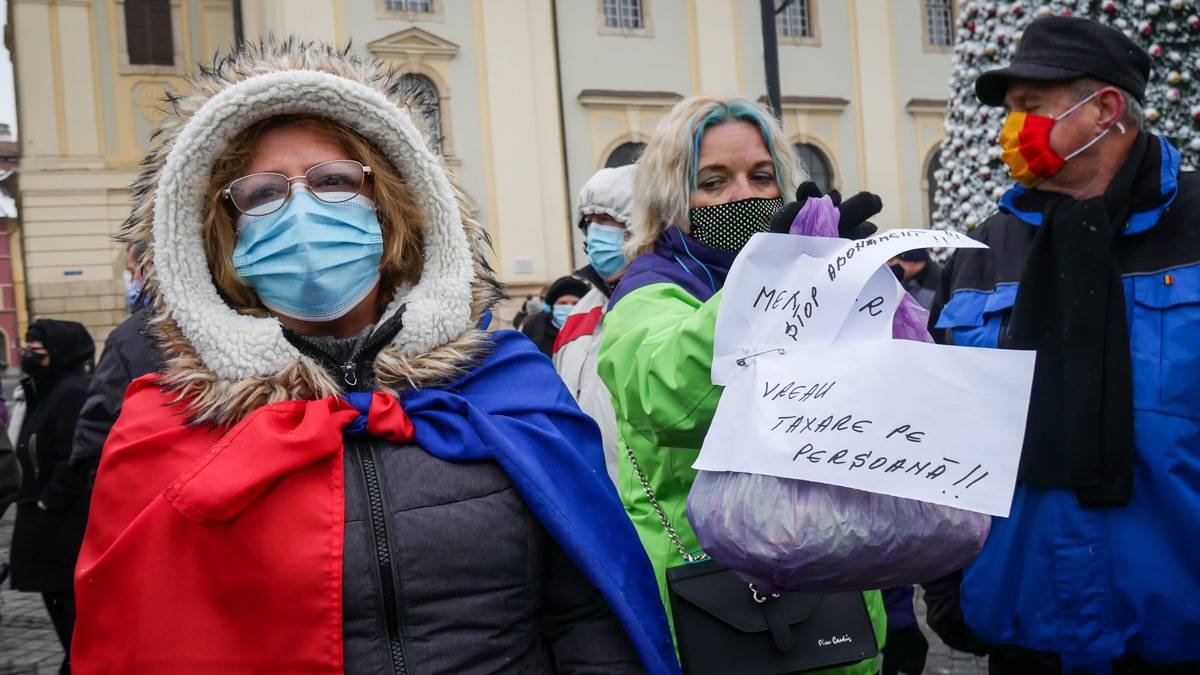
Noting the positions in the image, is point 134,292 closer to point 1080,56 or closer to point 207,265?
point 207,265

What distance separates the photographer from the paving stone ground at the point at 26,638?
5652 millimetres

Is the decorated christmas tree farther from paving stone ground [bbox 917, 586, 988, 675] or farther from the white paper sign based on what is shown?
the white paper sign

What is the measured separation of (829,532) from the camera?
4.77ft

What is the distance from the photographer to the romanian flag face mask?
2.62 m

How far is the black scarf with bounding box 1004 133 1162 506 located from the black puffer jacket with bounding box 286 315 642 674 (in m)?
1.18

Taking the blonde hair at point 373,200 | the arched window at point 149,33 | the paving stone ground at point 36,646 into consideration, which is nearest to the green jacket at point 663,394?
the blonde hair at point 373,200

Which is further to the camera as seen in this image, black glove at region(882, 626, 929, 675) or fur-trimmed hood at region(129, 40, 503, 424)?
black glove at region(882, 626, 929, 675)

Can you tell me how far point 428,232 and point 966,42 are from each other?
6.04 meters

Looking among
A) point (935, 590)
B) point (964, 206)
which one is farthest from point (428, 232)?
point (964, 206)

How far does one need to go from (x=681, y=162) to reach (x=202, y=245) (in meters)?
1.05

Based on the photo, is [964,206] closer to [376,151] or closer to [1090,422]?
[1090,422]

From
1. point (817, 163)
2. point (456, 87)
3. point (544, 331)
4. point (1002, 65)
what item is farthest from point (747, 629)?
point (817, 163)

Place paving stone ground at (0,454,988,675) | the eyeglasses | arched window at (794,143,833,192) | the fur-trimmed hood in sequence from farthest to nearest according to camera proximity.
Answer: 1. arched window at (794,143,833,192)
2. paving stone ground at (0,454,988,675)
3. the eyeglasses
4. the fur-trimmed hood

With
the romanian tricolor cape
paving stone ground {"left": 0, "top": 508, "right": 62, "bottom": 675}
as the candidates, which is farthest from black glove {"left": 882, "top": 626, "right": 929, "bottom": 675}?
paving stone ground {"left": 0, "top": 508, "right": 62, "bottom": 675}
